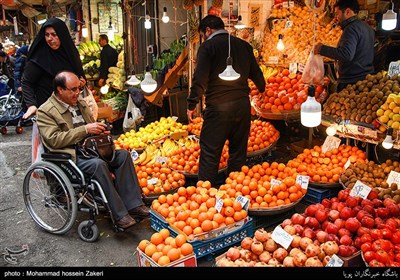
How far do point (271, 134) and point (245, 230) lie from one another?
7.82ft

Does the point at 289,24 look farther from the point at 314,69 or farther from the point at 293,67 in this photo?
the point at 314,69

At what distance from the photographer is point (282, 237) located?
2.99m

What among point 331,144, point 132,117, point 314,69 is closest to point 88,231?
point 331,144

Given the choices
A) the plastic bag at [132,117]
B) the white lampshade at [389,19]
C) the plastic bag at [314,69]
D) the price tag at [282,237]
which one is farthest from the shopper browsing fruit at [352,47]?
the plastic bag at [132,117]

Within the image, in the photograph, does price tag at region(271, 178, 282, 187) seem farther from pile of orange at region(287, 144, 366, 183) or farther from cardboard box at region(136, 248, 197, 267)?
cardboard box at region(136, 248, 197, 267)

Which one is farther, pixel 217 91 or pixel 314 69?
pixel 314 69

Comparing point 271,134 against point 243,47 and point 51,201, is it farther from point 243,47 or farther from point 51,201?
point 51,201

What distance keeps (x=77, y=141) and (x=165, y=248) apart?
5.28 ft

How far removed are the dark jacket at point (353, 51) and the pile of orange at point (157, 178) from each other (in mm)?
2508


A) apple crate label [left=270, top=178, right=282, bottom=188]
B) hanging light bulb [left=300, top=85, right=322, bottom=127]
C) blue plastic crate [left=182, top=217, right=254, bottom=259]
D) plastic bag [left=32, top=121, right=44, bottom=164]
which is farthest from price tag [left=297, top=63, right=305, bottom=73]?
plastic bag [left=32, top=121, right=44, bottom=164]

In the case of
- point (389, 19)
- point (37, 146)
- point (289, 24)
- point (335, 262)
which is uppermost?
point (389, 19)

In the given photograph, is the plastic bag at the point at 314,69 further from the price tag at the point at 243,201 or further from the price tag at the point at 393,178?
the price tag at the point at 243,201

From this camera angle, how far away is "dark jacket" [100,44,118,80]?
9.62 meters

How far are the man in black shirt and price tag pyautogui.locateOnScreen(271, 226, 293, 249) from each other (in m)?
7.67
